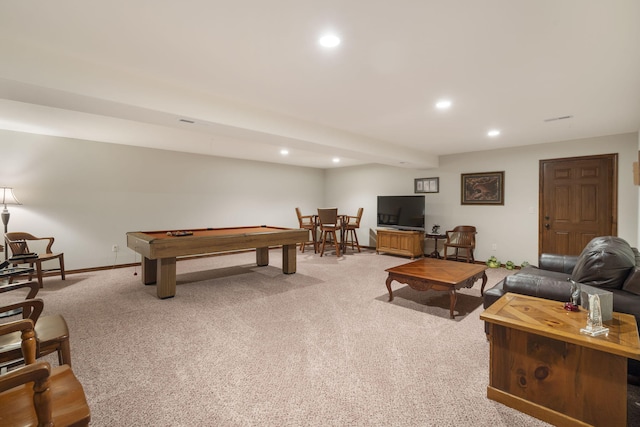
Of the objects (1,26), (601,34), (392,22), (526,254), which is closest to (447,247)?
(526,254)

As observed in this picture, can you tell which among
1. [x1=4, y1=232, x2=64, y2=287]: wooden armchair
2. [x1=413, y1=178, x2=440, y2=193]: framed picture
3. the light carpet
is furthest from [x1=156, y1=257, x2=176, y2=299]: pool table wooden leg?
[x1=413, y1=178, x2=440, y2=193]: framed picture

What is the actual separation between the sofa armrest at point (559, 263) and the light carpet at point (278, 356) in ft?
2.96

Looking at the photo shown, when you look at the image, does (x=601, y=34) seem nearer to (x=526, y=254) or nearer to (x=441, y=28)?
(x=441, y=28)

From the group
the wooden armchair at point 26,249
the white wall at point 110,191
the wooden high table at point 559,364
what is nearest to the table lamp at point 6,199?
the wooden armchair at point 26,249

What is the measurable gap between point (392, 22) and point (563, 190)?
499 centimetres

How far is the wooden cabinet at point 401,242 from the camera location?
6395mm

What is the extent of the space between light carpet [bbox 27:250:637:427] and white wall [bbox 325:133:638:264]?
1.94 metres

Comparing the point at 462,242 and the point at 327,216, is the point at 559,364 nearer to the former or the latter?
the point at 462,242

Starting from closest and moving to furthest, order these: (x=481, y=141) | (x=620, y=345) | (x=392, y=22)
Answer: (x=620, y=345) → (x=392, y=22) → (x=481, y=141)

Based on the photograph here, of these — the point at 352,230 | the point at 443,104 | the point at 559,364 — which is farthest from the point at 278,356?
the point at 352,230

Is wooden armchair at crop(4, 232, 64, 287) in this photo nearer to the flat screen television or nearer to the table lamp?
the table lamp

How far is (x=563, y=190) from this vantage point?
5.01m

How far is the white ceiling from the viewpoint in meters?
1.72

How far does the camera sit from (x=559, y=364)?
63.4 inches
